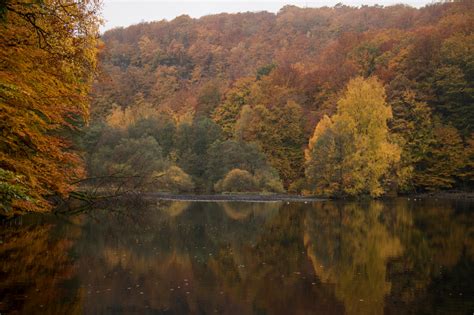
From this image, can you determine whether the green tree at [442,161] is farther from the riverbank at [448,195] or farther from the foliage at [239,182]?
the foliage at [239,182]

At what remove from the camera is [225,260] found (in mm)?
18500

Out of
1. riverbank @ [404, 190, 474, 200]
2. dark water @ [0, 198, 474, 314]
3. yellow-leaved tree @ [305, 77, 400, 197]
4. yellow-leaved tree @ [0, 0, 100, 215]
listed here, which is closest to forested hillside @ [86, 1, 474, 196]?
yellow-leaved tree @ [305, 77, 400, 197]

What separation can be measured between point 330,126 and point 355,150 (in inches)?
120

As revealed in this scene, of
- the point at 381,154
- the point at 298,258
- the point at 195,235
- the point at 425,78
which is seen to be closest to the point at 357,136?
the point at 381,154

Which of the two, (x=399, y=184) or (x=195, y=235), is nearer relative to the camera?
(x=195, y=235)

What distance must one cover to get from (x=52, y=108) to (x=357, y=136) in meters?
41.9

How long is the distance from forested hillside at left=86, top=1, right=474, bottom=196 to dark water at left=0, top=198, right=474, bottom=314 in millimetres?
12623

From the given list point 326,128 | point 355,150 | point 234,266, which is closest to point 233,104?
point 326,128

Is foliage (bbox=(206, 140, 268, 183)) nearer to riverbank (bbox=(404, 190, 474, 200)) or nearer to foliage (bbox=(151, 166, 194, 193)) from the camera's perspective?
foliage (bbox=(151, 166, 194, 193))

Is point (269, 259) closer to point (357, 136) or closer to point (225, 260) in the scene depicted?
point (225, 260)

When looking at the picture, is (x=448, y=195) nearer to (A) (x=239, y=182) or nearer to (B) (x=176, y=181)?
(A) (x=239, y=182)

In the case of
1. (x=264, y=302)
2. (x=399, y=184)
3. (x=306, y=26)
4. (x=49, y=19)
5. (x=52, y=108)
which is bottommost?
(x=399, y=184)

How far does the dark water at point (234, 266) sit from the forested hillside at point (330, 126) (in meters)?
12.6

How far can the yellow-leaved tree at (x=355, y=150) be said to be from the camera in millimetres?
50156
